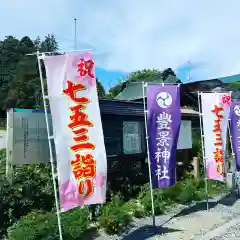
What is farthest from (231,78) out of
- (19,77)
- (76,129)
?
(76,129)

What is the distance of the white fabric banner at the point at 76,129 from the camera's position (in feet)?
20.0

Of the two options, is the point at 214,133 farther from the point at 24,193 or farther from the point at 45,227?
the point at 45,227

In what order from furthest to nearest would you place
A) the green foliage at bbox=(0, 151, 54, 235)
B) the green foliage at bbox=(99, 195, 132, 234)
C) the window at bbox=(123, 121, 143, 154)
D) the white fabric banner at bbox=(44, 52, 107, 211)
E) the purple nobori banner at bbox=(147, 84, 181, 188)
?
the window at bbox=(123, 121, 143, 154) < the purple nobori banner at bbox=(147, 84, 181, 188) < the green foliage at bbox=(99, 195, 132, 234) < the green foliage at bbox=(0, 151, 54, 235) < the white fabric banner at bbox=(44, 52, 107, 211)

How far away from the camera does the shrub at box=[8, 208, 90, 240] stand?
20.2 feet

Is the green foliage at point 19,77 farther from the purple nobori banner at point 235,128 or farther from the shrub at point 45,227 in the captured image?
the shrub at point 45,227

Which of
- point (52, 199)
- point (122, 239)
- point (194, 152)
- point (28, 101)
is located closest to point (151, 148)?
point (122, 239)

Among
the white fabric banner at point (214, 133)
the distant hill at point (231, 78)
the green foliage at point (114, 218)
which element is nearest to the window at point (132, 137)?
the white fabric banner at point (214, 133)

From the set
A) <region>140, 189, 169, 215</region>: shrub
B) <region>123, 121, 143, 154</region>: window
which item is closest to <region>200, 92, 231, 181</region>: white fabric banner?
<region>140, 189, 169, 215</region>: shrub

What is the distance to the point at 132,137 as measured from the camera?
11445 mm

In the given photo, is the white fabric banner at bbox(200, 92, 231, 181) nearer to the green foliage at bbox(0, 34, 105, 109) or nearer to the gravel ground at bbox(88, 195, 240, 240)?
the gravel ground at bbox(88, 195, 240, 240)

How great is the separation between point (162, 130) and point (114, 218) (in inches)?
97.0

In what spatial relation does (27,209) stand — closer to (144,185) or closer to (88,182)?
(88,182)

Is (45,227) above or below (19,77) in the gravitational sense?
below

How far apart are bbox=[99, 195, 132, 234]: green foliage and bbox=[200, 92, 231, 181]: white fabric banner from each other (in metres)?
3.15
